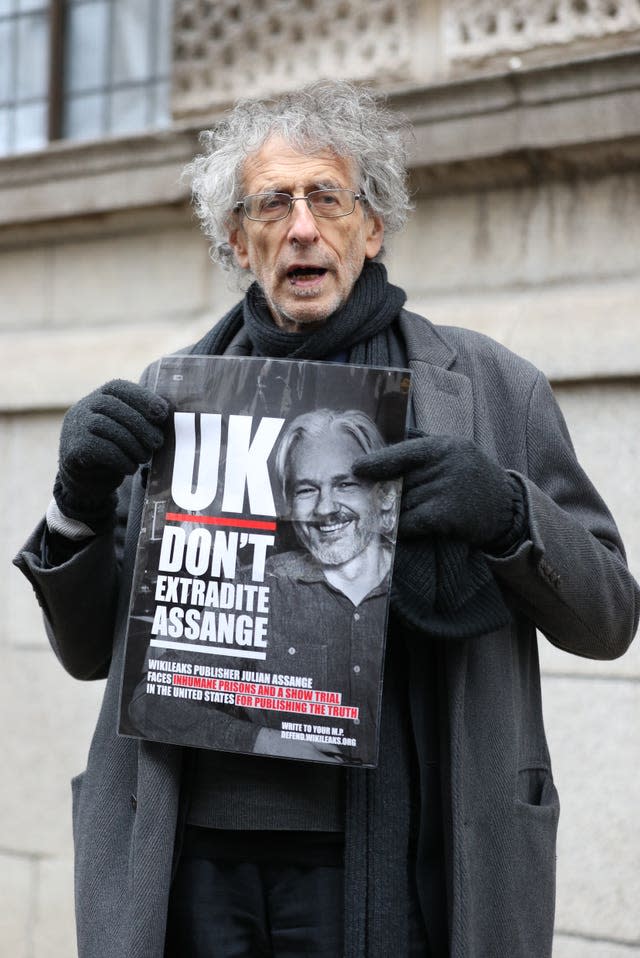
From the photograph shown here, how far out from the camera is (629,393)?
393 cm

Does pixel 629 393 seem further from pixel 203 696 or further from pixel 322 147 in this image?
pixel 203 696

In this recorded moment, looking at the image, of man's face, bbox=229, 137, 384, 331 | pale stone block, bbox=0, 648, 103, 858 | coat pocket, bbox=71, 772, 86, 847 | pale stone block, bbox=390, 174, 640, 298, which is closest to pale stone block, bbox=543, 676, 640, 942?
pale stone block, bbox=390, 174, 640, 298

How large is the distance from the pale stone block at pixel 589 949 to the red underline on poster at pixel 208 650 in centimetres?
235

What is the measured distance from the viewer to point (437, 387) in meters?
2.25

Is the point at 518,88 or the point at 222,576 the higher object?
the point at 518,88

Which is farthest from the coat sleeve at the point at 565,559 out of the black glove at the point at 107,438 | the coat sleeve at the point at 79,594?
the coat sleeve at the point at 79,594

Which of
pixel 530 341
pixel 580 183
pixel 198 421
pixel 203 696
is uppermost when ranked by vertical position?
pixel 580 183

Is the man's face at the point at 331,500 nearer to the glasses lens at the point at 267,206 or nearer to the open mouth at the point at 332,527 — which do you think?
the open mouth at the point at 332,527

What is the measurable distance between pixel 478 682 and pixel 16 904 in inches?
136

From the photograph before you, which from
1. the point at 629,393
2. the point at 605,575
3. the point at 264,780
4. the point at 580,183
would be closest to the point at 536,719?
the point at 605,575

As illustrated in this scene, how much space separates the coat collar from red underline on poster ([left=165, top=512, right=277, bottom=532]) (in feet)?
1.05

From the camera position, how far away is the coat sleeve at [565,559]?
2023mm

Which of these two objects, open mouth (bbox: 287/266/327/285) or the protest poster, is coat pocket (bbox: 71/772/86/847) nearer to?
the protest poster

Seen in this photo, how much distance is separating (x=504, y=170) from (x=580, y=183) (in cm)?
25
